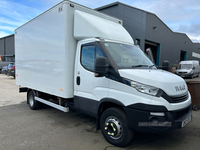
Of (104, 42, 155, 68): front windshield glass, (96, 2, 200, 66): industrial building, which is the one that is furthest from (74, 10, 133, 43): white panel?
(96, 2, 200, 66): industrial building

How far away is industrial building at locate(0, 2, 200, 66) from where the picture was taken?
16.5 metres

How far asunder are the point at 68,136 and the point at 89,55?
2108 millimetres

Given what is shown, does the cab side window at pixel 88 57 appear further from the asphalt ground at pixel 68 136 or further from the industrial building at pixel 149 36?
the industrial building at pixel 149 36

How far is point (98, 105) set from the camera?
3711 millimetres

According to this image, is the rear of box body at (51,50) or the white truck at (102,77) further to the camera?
the rear of box body at (51,50)

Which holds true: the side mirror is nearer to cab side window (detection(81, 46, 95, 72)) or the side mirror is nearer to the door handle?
cab side window (detection(81, 46, 95, 72))

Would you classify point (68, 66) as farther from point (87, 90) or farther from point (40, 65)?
point (40, 65)

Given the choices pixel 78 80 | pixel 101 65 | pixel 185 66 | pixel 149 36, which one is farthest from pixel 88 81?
pixel 149 36

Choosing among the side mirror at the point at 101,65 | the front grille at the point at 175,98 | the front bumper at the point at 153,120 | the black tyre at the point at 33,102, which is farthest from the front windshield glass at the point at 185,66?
the side mirror at the point at 101,65

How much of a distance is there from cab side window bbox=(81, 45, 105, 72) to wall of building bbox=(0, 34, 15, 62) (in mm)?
34645

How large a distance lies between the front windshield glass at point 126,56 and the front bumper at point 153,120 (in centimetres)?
105

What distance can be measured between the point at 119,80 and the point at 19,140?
9.22 ft

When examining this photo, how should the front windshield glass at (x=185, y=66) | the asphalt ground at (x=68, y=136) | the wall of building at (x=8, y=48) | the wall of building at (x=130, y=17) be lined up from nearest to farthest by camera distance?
1. the asphalt ground at (x=68, y=136)
2. the wall of building at (x=130, y=17)
3. the front windshield glass at (x=185, y=66)
4. the wall of building at (x=8, y=48)

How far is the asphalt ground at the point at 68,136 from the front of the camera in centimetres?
356
